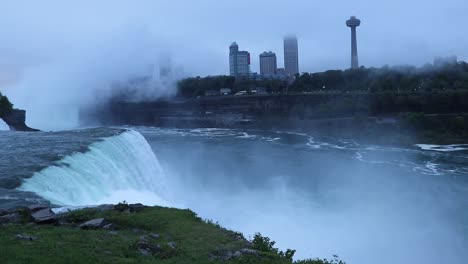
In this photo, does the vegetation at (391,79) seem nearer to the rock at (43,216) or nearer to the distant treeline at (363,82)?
the distant treeline at (363,82)

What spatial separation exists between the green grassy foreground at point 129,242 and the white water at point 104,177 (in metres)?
2.75

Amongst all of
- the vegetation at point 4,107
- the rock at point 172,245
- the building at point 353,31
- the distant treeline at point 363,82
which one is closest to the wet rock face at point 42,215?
the rock at point 172,245

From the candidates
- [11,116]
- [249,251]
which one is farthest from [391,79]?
[249,251]

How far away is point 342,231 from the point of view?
1817 cm

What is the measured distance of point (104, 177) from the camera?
50.6 ft

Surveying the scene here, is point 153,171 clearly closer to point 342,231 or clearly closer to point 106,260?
point 342,231

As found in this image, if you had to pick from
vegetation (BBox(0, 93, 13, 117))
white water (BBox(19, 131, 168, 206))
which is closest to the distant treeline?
vegetation (BBox(0, 93, 13, 117))

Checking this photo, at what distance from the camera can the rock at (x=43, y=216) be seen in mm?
8945

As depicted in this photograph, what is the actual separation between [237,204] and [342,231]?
16.8ft

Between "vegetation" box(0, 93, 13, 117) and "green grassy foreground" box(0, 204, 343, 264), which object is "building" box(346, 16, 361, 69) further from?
"green grassy foreground" box(0, 204, 343, 264)

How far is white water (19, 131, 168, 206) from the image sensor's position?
13016 mm

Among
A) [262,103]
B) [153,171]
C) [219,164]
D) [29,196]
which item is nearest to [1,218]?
[29,196]

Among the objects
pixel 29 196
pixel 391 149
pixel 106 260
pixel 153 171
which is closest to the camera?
pixel 106 260

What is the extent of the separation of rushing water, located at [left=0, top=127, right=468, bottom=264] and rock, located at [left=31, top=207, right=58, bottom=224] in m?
1.55
